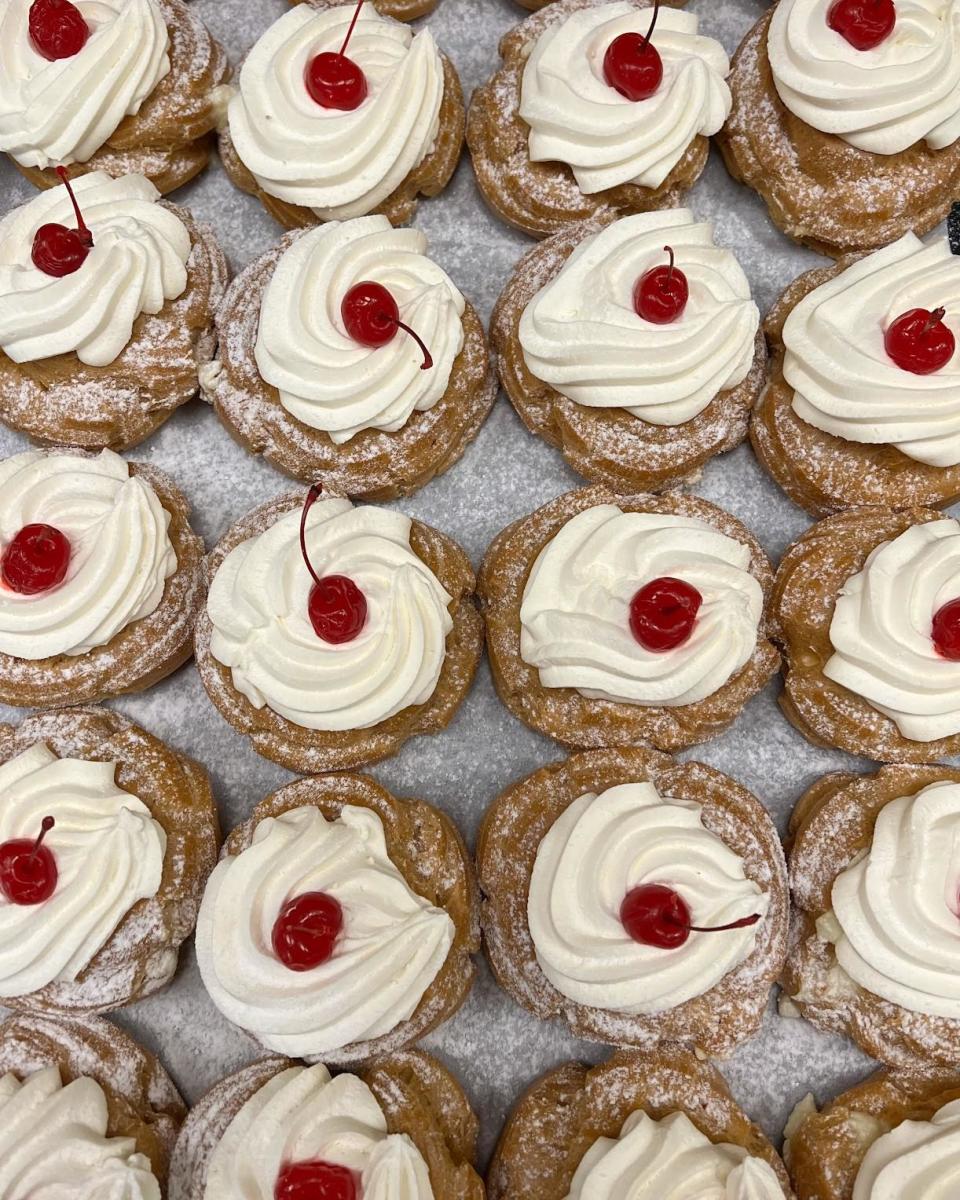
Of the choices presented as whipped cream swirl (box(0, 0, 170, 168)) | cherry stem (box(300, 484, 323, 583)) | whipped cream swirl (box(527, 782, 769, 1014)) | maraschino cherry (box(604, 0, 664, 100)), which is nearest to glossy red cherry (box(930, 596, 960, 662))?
whipped cream swirl (box(527, 782, 769, 1014))

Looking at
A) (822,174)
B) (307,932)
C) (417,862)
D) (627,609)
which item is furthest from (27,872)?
(822,174)

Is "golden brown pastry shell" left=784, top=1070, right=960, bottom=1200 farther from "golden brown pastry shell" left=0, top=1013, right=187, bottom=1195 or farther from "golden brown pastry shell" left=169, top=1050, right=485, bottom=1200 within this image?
"golden brown pastry shell" left=0, top=1013, right=187, bottom=1195

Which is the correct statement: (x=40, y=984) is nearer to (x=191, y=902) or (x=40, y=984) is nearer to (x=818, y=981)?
(x=191, y=902)

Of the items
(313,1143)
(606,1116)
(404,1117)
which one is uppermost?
(313,1143)

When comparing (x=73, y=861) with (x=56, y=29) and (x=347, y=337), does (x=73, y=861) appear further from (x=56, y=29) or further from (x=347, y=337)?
(x=56, y=29)

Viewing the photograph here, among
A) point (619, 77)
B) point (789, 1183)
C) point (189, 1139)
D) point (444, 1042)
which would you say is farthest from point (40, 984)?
point (619, 77)

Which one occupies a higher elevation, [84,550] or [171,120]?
[171,120]

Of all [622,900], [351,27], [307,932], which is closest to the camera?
[307,932]
